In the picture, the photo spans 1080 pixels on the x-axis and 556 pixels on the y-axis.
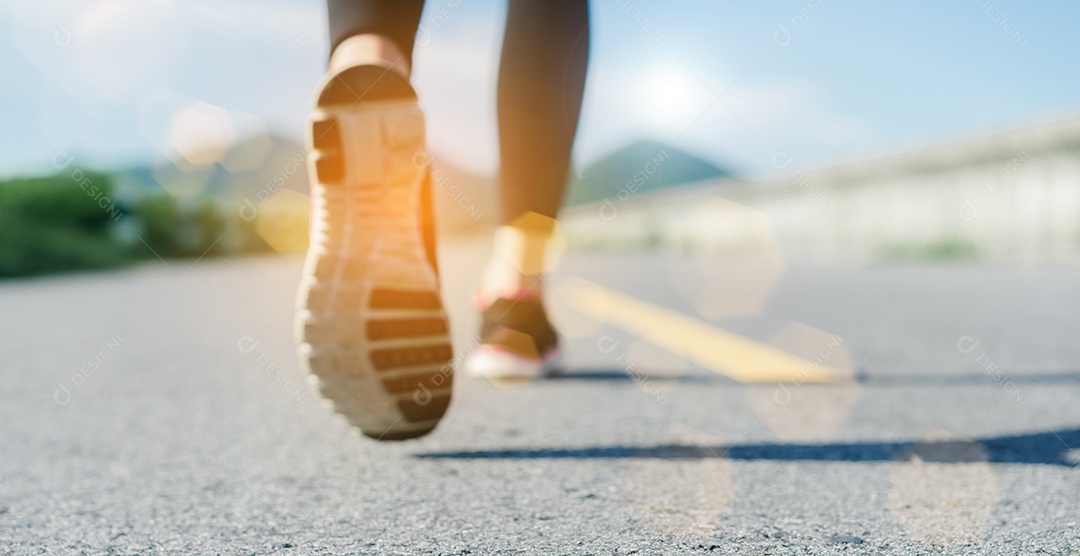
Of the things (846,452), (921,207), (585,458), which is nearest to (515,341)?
(585,458)

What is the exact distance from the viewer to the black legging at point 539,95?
1.83 metres

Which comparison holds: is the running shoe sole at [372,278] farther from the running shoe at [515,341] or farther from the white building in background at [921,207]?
the white building in background at [921,207]

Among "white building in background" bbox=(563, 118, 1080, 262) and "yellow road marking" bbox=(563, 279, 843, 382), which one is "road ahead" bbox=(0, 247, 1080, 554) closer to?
"yellow road marking" bbox=(563, 279, 843, 382)

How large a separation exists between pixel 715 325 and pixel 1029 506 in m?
2.24

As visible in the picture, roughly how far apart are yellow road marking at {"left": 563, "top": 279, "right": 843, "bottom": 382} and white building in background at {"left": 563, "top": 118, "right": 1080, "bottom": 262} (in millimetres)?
8884

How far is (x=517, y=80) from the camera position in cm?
185

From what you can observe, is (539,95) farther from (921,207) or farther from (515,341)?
(921,207)

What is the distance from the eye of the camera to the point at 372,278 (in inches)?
48.6

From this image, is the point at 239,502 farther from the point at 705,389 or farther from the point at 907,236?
the point at 907,236

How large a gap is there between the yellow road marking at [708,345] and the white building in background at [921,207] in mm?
8884

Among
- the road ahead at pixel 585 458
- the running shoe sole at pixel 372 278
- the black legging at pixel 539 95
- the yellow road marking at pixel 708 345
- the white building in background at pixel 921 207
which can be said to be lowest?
the road ahead at pixel 585 458

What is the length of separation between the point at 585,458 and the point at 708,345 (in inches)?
57.5

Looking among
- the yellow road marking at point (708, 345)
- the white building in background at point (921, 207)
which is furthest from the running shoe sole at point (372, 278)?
the white building in background at point (921, 207)

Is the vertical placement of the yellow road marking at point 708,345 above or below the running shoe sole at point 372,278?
below
